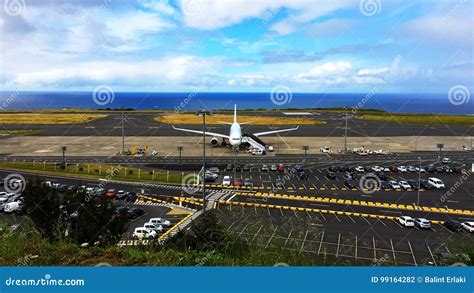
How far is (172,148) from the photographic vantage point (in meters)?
75.8

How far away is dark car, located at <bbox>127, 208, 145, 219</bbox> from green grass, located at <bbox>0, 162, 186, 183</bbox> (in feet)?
47.6

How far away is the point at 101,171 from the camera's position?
53.7 meters

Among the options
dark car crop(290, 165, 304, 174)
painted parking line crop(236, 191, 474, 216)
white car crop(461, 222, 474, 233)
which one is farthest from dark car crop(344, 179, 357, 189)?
white car crop(461, 222, 474, 233)

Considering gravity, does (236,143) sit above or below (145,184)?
above

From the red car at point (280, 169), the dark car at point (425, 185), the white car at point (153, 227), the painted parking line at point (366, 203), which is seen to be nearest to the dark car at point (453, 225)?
the painted parking line at point (366, 203)

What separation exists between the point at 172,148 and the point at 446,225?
180ft

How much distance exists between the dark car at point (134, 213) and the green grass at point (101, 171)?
1450 centimetres

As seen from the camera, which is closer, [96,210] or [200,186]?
[96,210]

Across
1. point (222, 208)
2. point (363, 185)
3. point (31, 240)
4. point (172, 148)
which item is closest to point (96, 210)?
point (31, 240)

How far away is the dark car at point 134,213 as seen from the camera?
33153mm

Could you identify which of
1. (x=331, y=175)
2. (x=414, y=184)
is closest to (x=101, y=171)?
(x=331, y=175)

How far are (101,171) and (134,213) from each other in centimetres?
2283

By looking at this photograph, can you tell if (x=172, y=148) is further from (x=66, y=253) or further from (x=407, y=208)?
(x=66, y=253)

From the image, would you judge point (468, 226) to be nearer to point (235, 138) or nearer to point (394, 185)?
point (394, 185)
